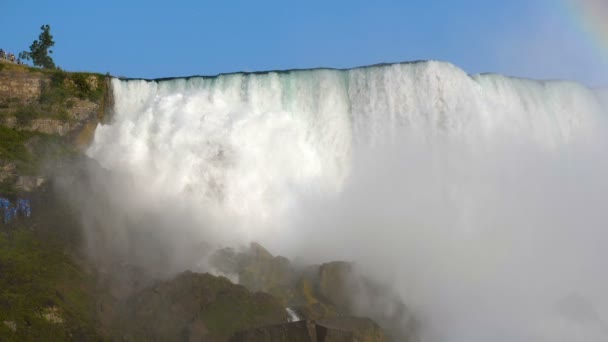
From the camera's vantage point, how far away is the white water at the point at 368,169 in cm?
3075

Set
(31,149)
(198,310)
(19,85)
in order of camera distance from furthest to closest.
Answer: (19,85) < (31,149) < (198,310)

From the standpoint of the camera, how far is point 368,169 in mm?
34406

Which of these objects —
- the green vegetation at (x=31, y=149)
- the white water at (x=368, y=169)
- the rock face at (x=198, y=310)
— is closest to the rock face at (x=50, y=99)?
the green vegetation at (x=31, y=149)

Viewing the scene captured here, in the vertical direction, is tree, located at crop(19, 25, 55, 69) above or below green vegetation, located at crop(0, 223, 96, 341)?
above

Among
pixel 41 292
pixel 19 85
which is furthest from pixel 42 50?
pixel 41 292

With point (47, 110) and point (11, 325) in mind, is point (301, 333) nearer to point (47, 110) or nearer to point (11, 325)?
point (11, 325)

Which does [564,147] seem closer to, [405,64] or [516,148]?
[516,148]

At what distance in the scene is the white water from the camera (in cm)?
3075

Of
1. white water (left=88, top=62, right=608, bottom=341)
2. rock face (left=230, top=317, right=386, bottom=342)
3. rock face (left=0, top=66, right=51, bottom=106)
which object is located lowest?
rock face (left=230, top=317, right=386, bottom=342)

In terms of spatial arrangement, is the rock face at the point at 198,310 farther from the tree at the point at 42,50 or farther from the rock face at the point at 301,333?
the tree at the point at 42,50

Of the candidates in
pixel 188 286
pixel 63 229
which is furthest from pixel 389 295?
pixel 63 229

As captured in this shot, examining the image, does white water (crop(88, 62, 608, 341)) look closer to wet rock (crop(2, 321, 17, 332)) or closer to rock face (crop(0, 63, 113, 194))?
rock face (crop(0, 63, 113, 194))

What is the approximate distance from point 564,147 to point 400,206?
1184 centimetres

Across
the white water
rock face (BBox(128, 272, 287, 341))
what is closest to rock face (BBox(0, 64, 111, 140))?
the white water
